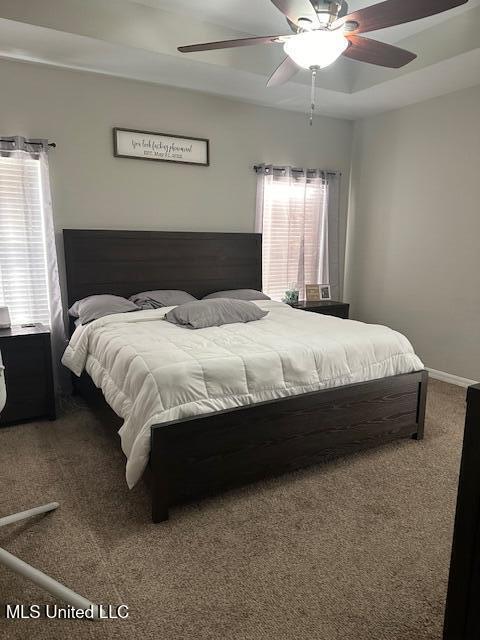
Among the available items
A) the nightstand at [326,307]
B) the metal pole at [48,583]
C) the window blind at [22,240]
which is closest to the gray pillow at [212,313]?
the nightstand at [326,307]

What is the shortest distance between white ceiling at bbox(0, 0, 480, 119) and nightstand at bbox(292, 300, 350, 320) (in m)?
1.91

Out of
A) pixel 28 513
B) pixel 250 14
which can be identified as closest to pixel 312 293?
pixel 250 14

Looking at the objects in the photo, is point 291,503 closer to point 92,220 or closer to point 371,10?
point 371,10

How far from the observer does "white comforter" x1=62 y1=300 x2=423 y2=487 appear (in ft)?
6.84

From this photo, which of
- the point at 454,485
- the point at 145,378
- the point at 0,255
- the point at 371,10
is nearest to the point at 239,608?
the point at 145,378

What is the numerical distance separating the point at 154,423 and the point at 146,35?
258cm

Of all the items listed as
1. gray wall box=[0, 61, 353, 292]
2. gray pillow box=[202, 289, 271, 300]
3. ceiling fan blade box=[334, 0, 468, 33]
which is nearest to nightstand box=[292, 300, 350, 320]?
gray pillow box=[202, 289, 271, 300]

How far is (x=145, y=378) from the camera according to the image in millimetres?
2123

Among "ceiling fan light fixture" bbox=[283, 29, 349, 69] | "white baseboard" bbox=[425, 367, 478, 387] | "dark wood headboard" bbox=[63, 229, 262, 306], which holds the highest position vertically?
"ceiling fan light fixture" bbox=[283, 29, 349, 69]

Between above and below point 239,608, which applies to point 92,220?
above

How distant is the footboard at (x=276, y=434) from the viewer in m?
2.04

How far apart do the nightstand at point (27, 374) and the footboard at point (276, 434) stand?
153 centimetres

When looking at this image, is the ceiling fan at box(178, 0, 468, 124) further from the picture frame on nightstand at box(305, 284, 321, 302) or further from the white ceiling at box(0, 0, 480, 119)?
the picture frame on nightstand at box(305, 284, 321, 302)

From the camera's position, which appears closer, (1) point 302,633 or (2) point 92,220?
(1) point 302,633
